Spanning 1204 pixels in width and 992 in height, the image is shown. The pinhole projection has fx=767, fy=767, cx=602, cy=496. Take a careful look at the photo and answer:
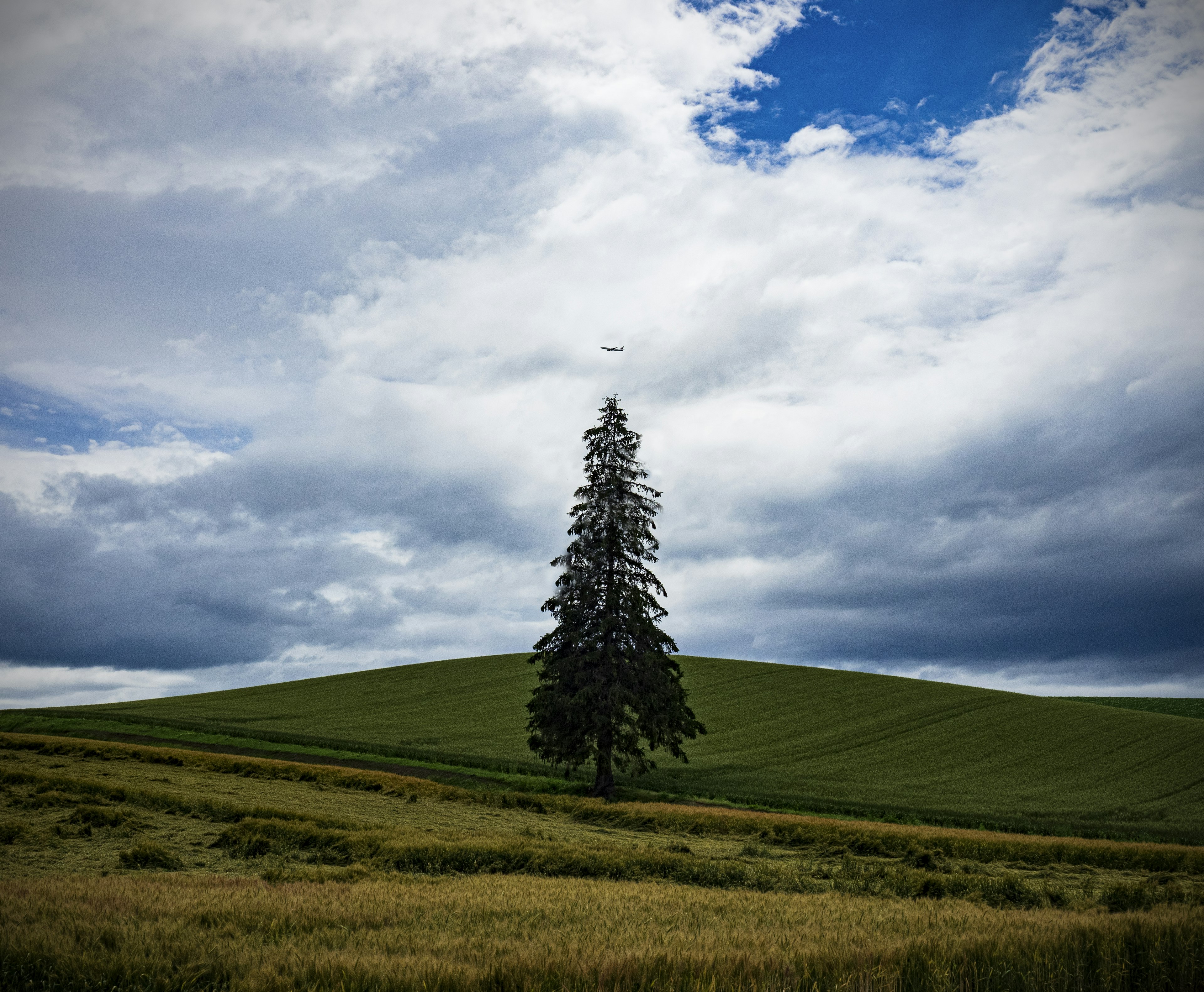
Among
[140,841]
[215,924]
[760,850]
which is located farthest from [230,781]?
[215,924]

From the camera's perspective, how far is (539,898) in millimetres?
11336

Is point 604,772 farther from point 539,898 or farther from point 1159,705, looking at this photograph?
point 1159,705

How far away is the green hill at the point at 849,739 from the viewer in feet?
113

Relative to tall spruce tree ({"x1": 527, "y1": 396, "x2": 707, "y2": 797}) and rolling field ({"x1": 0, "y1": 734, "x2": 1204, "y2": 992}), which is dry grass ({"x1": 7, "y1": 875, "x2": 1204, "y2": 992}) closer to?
rolling field ({"x1": 0, "y1": 734, "x2": 1204, "y2": 992})

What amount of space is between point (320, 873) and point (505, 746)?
33650 millimetres

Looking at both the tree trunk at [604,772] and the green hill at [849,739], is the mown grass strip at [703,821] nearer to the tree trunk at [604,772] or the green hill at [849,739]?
the tree trunk at [604,772]

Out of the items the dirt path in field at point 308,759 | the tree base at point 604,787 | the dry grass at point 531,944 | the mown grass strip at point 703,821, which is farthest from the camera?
the dirt path in field at point 308,759

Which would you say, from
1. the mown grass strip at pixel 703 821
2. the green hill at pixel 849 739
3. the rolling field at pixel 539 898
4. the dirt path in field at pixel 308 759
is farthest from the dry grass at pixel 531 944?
the green hill at pixel 849 739

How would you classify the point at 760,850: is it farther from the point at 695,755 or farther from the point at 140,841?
the point at 695,755

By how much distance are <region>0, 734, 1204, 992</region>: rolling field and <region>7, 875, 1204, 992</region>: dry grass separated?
4 centimetres

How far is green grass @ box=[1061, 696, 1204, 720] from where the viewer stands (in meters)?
78.1

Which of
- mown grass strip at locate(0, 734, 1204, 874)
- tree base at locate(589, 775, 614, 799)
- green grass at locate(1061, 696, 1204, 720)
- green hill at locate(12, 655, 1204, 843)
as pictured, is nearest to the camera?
mown grass strip at locate(0, 734, 1204, 874)

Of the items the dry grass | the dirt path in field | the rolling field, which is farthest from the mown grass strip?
the dry grass

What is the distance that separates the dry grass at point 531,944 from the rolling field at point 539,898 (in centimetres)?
4
